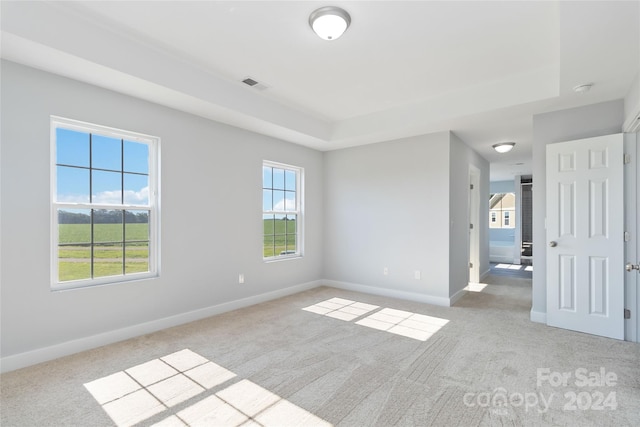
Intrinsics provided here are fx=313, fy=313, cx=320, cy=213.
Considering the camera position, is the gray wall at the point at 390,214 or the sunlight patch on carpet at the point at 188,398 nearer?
the sunlight patch on carpet at the point at 188,398

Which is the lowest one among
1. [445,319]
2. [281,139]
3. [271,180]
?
[445,319]

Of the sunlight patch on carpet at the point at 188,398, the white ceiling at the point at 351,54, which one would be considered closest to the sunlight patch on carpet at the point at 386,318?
the sunlight patch on carpet at the point at 188,398

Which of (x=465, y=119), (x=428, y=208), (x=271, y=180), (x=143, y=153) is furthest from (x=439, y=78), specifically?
(x=143, y=153)

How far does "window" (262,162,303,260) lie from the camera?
16.3 feet

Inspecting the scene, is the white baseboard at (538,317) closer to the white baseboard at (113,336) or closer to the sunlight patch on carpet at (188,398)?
the sunlight patch on carpet at (188,398)

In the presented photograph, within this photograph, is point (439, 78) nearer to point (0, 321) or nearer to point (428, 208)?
point (428, 208)

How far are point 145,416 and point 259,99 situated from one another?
3373 millimetres

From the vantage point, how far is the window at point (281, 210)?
497cm

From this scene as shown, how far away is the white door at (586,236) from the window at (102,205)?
14.9ft

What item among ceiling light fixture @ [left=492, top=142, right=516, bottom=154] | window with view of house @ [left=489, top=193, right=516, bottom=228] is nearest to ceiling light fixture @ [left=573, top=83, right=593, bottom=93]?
ceiling light fixture @ [left=492, top=142, right=516, bottom=154]

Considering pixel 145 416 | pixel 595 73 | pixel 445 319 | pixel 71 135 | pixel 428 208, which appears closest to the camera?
pixel 145 416

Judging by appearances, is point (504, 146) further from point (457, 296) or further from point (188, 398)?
point (188, 398)

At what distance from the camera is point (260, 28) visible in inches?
102

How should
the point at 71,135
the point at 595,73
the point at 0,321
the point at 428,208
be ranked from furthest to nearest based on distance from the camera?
the point at 428,208
the point at 71,135
the point at 595,73
the point at 0,321
